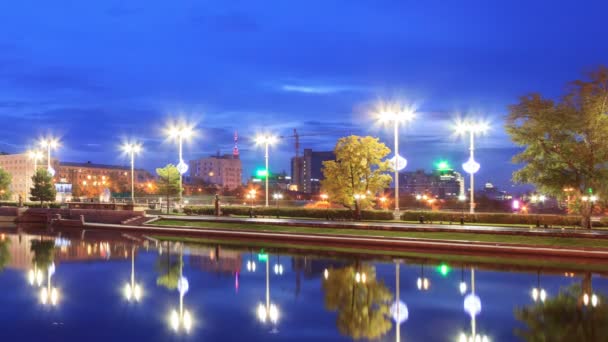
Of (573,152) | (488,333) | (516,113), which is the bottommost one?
(488,333)

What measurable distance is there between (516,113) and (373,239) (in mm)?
14664

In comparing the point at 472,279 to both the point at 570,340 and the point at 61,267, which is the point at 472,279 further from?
the point at 61,267

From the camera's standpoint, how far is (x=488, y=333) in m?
15.3

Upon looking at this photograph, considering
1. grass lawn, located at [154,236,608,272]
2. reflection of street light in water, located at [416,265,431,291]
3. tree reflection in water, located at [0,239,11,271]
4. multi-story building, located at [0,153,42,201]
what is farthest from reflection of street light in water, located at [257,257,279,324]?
multi-story building, located at [0,153,42,201]

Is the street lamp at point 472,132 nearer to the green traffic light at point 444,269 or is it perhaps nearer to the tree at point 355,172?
the tree at point 355,172

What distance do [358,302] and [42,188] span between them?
232ft

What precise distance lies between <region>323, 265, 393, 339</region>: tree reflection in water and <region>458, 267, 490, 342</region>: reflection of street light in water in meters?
2.11

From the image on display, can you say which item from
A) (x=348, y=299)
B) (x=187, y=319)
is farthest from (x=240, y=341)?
(x=348, y=299)

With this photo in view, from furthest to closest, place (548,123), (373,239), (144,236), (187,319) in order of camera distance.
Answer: (144,236) → (548,123) → (373,239) → (187,319)

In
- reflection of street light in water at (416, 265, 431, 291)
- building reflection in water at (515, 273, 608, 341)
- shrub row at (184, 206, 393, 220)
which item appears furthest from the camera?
shrub row at (184, 206, 393, 220)

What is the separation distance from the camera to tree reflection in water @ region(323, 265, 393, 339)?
51.4ft

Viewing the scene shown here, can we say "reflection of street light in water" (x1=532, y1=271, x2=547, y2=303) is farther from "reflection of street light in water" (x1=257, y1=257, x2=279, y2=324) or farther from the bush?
the bush

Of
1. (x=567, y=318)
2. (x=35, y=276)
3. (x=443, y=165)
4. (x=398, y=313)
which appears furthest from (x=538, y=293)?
(x=443, y=165)

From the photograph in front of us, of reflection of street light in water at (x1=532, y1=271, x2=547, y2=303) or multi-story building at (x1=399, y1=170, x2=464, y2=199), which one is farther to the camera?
multi-story building at (x1=399, y1=170, x2=464, y2=199)
